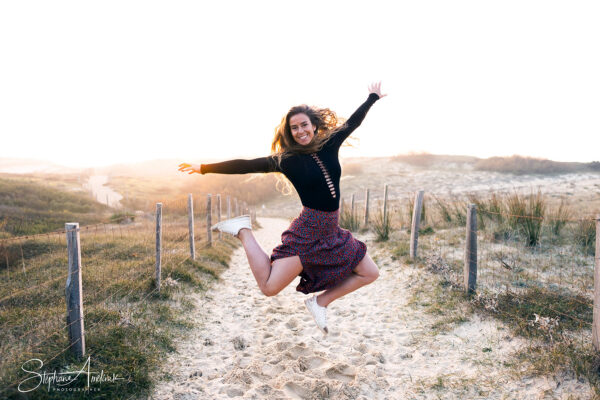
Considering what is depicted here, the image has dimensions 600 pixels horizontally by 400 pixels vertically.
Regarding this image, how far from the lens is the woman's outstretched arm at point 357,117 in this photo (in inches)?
129

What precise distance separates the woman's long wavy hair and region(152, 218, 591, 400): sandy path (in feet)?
6.07

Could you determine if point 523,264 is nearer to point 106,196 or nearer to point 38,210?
point 38,210

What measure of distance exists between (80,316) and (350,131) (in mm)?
2884

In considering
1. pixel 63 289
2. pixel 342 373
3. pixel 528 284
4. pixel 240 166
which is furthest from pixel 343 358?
pixel 63 289

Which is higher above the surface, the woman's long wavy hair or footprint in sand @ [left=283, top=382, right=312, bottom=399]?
the woman's long wavy hair

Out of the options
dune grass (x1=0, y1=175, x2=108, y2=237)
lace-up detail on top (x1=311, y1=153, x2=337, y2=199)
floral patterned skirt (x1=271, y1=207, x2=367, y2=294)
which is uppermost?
lace-up detail on top (x1=311, y1=153, x2=337, y2=199)

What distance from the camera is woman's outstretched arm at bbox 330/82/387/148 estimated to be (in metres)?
3.28

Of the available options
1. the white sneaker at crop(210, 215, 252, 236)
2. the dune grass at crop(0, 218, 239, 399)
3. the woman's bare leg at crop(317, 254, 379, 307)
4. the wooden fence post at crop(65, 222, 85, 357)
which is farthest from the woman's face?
the dune grass at crop(0, 218, 239, 399)

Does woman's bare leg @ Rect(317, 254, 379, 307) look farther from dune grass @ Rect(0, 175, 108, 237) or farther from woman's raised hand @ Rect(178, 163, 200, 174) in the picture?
dune grass @ Rect(0, 175, 108, 237)

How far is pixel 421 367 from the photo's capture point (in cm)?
358

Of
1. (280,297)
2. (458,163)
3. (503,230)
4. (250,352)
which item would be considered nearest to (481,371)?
(250,352)

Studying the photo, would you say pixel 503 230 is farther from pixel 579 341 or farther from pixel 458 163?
pixel 458 163

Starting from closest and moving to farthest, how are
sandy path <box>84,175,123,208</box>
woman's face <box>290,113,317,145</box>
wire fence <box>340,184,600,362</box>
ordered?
woman's face <box>290,113,317,145</box> → wire fence <box>340,184,600,362</box> → sandy path <box>84,175,123,208</box>

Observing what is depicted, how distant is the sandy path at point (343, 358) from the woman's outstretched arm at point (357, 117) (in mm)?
2202
